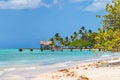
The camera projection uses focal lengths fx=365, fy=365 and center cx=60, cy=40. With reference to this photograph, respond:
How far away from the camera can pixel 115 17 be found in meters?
26.2

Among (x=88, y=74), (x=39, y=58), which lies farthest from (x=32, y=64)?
(x=88, y=74)

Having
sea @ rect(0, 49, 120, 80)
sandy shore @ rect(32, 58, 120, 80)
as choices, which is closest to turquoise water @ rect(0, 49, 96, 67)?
sea @ rect(0, 49, 120, 80)

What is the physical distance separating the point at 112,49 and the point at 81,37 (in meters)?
128

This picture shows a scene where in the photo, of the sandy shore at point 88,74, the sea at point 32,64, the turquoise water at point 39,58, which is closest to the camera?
the sandy shore at point 88,74

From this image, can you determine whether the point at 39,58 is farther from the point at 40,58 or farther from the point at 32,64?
the point at 32,64

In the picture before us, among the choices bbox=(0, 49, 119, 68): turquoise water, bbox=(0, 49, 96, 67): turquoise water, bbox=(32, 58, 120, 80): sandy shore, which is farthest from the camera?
bbox=(0, 49, 96, 67): turquoise water

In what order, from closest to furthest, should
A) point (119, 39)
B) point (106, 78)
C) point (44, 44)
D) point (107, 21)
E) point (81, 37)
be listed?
point (106, 78) → point (119, 39) → point (107, 21) → point (44, 44) → point (81, 37)

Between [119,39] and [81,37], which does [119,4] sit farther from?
[81,37]

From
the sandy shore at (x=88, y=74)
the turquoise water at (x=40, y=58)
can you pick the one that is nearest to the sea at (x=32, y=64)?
the turquoise water at (x=40, y=58)

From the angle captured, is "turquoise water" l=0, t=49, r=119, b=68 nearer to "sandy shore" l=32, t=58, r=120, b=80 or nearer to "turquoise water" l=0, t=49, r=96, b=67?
"turquoise water" l=0, t=49, r=96, b=67

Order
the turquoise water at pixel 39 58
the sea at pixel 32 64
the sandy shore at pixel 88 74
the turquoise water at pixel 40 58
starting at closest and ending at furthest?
the sandy shore at pixel 88 74, the sea at pixel 32 64, the turquoise water at pixel 40 58, the turquoise water at pixel 39 58

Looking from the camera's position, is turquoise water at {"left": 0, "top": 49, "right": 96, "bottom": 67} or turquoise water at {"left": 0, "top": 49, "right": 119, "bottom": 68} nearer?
turquoise water at {"left": 0, "top": 49, "right": 119, "bottom": 68}

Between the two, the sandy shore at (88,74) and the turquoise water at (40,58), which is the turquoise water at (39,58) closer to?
the turquoise water at (40,58)

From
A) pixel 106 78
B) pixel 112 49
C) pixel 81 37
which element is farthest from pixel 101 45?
pixel 81 37
